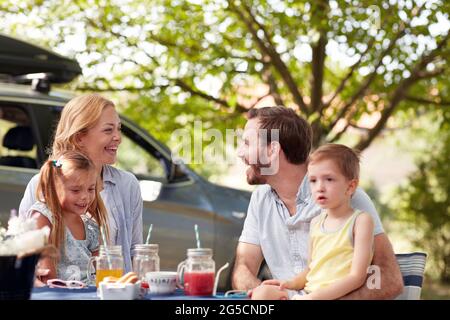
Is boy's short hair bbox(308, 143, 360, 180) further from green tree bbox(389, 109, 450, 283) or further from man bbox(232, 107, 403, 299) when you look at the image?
green tree bbox(389, 109, 450, 283)

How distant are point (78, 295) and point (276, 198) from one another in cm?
92

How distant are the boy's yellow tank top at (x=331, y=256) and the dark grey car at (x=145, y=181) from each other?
126 inches

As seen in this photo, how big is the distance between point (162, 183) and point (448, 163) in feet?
18.5

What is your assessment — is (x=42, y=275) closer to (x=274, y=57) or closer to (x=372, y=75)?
(x=274, y=57)

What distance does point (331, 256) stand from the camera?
104 inches

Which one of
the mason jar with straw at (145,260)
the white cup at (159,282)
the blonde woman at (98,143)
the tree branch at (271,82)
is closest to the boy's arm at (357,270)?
the white cup at (159,282)

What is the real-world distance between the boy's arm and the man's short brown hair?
68cm

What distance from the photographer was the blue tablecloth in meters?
2.65

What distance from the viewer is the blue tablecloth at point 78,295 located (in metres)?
2.65

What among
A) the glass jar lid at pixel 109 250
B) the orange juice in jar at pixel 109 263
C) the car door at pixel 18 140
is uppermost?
the car door at pixel 18 140

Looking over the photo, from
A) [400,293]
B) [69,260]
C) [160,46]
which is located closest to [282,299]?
[400,293]

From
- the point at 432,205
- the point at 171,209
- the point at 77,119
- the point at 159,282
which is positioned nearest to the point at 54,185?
the point at 77,119

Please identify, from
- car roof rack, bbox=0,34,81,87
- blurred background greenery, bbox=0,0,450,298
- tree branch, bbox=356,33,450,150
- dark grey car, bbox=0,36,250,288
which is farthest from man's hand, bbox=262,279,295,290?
tree branch, bbox=356,33,450,150

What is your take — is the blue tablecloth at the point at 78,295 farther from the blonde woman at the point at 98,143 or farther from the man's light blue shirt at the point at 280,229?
the blonde woman at the point at 98,143
